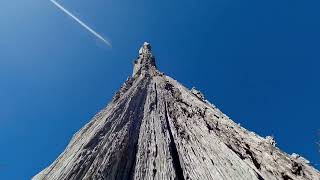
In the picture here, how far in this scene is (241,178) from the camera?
12.6 meters

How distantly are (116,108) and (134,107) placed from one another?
1.29 meters

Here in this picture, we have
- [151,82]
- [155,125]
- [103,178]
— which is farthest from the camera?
[151,82]

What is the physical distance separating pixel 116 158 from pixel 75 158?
6.33 ft

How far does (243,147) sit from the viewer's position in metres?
15.8

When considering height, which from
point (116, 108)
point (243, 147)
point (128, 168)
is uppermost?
point (116, 108)

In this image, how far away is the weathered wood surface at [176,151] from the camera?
1348 cm

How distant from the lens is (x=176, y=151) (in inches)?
686

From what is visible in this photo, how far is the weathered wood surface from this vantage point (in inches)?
531

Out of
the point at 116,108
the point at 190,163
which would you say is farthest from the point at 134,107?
the point at 190,163

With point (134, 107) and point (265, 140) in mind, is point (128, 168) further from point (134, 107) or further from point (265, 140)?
point (134, 107)

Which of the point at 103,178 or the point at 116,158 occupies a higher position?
the point at 116,158

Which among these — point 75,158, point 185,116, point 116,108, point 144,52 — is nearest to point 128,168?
point 75,158

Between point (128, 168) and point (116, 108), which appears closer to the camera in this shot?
point (128, 168)

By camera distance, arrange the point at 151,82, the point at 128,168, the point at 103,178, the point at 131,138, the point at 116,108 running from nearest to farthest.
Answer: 1. the point at 103,178
2. the point at 128,168
3. the point at 131,138
4. the point at 116,108
5. the point at 151,82
